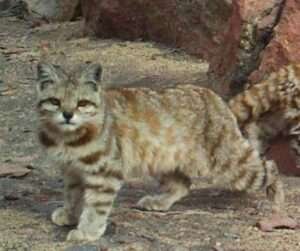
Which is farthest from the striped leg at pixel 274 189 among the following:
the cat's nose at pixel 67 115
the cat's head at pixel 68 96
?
the cat's nose at pixel 67 115

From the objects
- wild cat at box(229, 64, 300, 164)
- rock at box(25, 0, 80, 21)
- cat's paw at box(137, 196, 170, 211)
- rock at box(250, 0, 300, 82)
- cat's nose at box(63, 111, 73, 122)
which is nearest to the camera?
cat's nose at box(63, 111, 73, 122)

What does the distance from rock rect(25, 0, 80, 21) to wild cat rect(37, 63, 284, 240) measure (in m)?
7.31

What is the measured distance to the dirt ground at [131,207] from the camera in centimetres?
541

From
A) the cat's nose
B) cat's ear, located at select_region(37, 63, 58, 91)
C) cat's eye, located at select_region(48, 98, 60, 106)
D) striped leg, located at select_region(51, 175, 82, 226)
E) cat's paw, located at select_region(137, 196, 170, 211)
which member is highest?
cat's ear, located at select_region(37, 63, 58, 91)

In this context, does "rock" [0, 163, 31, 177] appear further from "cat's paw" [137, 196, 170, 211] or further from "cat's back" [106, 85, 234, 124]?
"cat's back" [106, 85, 234, 124]

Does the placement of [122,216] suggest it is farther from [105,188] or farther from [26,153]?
[26,153]

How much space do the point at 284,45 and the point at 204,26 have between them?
305 cm

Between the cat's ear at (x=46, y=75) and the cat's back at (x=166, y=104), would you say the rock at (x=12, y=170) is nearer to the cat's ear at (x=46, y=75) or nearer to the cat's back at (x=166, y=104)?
the cat's back at (x=166, y=104)

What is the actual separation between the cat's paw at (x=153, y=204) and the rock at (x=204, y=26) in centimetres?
195

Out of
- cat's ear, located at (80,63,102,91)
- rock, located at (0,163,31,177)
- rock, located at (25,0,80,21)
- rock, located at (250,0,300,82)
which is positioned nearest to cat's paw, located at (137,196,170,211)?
cat's ear, located at (80,63,102,91)

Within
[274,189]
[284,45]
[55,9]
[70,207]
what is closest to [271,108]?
[284,45]

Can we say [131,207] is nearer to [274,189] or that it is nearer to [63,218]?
[63,218]

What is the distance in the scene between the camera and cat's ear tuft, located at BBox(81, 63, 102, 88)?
5332 mm

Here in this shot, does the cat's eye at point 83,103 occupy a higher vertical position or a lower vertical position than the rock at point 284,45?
higher
